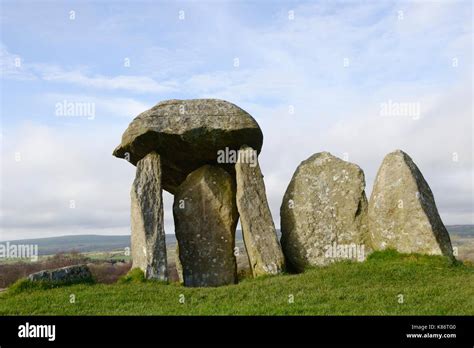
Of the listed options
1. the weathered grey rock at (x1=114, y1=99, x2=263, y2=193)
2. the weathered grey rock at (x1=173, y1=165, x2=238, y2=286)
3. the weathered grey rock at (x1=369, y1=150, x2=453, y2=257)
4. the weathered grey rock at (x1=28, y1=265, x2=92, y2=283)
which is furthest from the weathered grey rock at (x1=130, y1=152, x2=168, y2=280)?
the weathered grey rock at (x1=369, y1=150, x2=453, y2=257)

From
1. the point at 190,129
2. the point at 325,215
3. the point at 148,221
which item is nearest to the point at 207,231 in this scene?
the point at 148,221

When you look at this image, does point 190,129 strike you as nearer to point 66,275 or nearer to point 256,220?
point 256,220

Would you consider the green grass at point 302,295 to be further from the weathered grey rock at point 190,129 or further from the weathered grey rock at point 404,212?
the weathered grey rock at point 190,129

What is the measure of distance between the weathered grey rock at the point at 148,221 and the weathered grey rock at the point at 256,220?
3.51m

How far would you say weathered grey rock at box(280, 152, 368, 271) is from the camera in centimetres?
2484

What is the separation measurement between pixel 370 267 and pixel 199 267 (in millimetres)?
8235

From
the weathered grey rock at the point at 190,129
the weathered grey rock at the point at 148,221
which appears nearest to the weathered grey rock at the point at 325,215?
the weathered grey rock at the point at 190,129

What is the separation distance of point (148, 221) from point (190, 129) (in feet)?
14.7

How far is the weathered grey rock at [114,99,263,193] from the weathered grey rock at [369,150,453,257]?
6000mm

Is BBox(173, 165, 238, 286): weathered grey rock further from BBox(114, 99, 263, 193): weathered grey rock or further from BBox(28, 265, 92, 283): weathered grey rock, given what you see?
BBox(28, 265, 92, 283): weathered grey rock

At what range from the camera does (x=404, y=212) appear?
23.4 m

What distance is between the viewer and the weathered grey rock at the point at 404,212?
2291 cm
